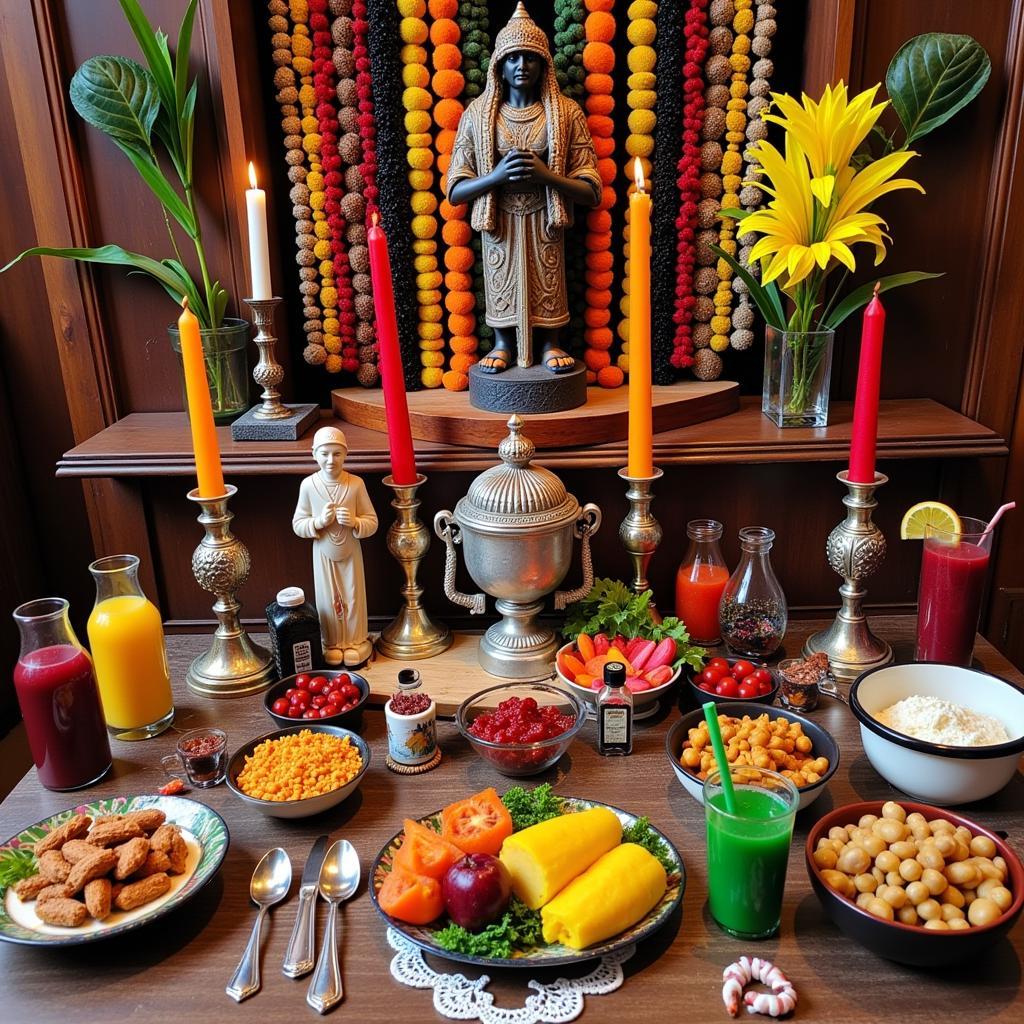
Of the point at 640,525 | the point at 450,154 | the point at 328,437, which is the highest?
the point at 450,154

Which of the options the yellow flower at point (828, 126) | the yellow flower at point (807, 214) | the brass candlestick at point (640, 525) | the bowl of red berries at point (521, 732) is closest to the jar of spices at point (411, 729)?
the bowl of red berries at point (521, 732)

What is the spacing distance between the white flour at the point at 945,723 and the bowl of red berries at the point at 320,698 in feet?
2.10

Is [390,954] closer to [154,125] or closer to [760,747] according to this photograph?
[760,747]

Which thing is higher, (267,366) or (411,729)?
(267,366)

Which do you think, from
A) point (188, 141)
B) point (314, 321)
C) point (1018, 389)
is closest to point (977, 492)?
point (1018, 389)

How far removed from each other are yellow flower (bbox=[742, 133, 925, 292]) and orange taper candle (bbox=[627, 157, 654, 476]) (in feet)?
0.52

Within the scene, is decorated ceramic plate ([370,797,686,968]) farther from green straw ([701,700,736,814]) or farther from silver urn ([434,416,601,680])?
silver urn ([434,416,601,680])

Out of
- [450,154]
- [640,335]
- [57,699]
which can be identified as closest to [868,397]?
[640,335]

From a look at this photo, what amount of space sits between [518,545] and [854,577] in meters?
0.47

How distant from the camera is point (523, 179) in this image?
1.35m

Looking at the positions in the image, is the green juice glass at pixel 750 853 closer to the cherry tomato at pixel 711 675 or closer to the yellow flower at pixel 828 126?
the cherry tomato at pixel 711 675

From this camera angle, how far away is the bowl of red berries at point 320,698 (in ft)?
3.92

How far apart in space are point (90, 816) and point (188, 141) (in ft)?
3.13

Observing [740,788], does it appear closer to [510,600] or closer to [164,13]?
[510,600]
